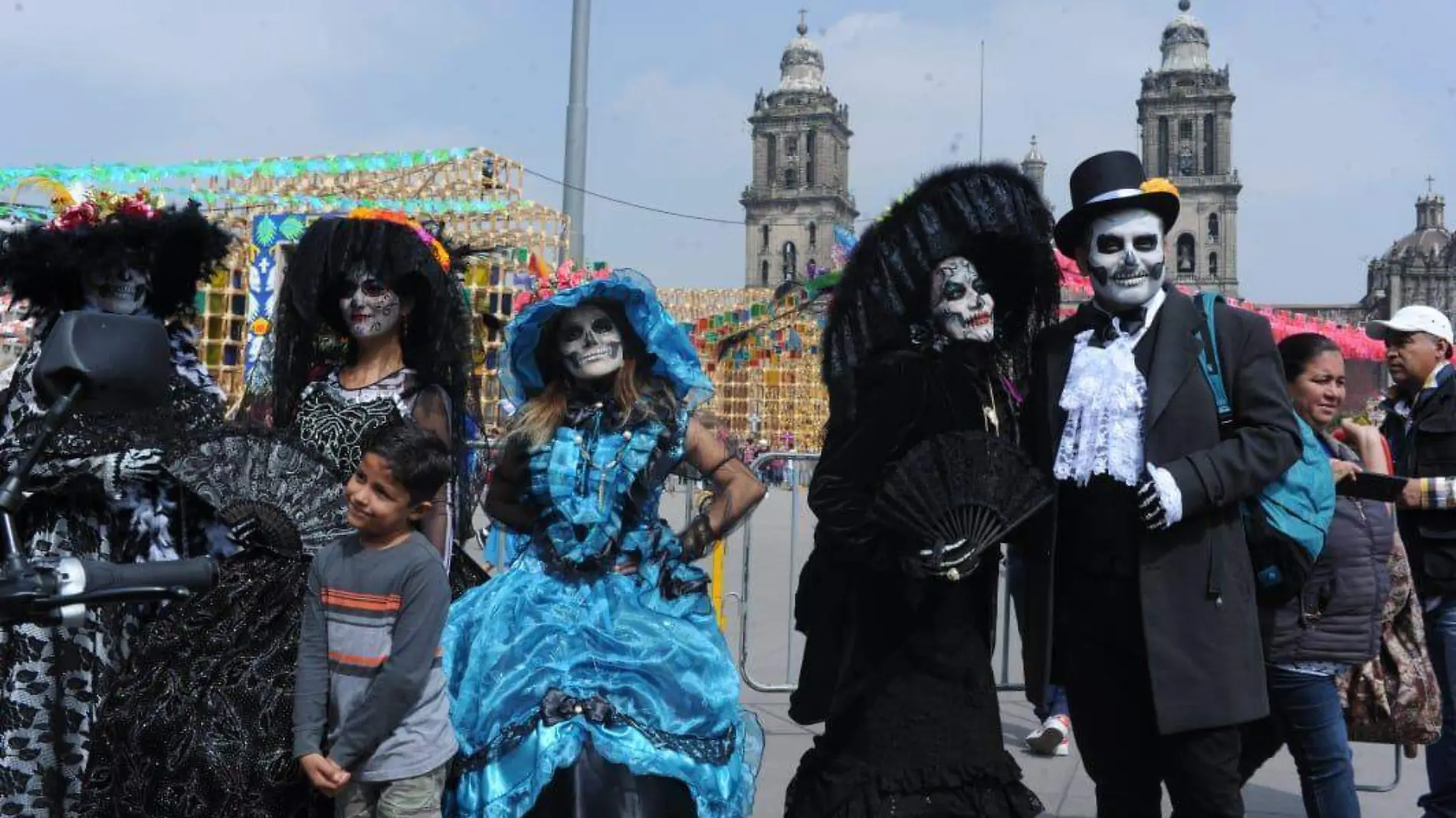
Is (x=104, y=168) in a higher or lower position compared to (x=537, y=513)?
higher

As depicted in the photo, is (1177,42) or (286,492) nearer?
(286,492)

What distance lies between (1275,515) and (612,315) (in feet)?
6.21

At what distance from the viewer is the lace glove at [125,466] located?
4.10 m

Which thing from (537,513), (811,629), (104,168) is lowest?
(811,629)

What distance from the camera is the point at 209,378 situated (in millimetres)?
4629

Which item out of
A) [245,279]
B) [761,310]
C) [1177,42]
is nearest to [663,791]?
[245,279]

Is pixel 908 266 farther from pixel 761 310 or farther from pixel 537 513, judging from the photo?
pixel 761 310

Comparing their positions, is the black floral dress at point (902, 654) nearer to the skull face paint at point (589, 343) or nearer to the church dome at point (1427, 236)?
the skull face paint at point (589, 343)

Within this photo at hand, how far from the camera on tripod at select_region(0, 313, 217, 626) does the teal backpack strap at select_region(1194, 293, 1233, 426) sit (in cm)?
235

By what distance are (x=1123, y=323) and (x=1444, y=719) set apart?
7.23 ft

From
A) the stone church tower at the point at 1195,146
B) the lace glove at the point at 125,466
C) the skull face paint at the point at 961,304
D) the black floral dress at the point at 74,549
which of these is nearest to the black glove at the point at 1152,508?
the skull face paint at the point at 961,304

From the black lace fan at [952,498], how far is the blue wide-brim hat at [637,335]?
0.95 metres

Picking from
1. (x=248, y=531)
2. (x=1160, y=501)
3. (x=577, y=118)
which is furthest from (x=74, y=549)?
(x=577, y=118)

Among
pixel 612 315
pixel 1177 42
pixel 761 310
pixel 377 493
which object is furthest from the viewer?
pixel 1177 42
